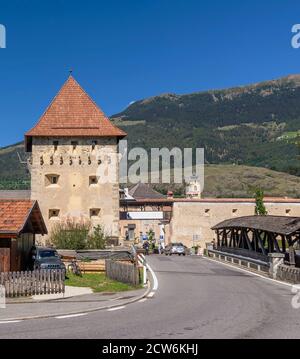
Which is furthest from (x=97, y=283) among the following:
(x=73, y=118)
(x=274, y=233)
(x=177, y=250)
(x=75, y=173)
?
(x=177, y=250)

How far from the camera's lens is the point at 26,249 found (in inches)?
1081

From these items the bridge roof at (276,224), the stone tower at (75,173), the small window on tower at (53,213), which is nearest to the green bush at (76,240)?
the stone tower at (75,173)

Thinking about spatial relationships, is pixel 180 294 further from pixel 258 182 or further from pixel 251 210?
pixel 258 182

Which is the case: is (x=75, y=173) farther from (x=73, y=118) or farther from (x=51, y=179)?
(x=73, y=118)

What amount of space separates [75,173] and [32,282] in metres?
28.9

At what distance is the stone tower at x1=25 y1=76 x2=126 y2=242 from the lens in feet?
155

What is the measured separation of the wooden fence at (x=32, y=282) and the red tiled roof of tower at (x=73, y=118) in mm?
28655

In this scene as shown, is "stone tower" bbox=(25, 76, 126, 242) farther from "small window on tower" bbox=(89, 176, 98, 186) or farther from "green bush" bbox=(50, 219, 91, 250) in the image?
"green bush" bbox=(50, 219, 91, 250)

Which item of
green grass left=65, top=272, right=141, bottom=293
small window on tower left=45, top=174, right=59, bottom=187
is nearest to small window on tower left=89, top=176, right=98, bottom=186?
small window on tower left=45, top=174, right=59, bottom=187

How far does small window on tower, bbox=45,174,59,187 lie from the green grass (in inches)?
850

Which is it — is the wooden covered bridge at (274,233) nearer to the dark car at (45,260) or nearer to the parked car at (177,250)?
the dark car at (45,260)

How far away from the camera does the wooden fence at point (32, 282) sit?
1855 cm

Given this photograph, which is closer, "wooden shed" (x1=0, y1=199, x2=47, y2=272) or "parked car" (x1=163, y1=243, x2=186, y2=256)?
"wooden shed" (x1=0, y1=199, x2=47, y2=272)

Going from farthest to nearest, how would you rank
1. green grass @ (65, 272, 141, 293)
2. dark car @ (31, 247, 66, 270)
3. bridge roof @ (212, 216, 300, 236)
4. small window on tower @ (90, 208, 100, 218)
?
1. small window on tower @ (90, 208, 100, 218)
2. bridge roof @ (212, 216, 300, 236)
3. dark car @ (31, 247, 66, 270)
4. green grass @ (65, 272, 141, 293)
